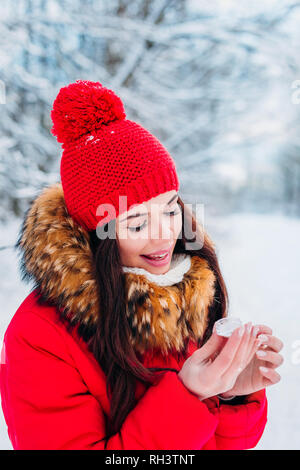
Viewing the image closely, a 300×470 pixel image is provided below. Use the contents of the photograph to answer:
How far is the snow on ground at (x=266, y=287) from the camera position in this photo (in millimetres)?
2631

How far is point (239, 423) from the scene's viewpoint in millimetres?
1094

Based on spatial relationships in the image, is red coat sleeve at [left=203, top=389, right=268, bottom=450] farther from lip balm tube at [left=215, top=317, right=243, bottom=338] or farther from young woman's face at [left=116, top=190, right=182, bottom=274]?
young woman's face at [left=116, top=190, right=182, bottom=274]

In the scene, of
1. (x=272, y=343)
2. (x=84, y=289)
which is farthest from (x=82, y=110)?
(x=272, y=343)

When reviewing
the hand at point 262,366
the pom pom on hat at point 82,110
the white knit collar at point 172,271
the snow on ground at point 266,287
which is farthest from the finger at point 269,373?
the pom pom on hat at point 82,110

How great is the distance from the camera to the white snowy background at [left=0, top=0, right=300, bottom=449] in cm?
376

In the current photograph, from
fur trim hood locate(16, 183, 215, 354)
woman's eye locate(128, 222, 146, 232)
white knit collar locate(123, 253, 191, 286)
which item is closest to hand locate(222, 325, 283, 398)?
fur trim hood locate(16, 183, 215, 354)

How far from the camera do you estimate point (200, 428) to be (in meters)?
0.86

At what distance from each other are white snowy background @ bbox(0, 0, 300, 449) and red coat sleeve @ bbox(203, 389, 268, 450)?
188 cm

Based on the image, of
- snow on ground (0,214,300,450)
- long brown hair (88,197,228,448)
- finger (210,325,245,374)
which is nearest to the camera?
finger (210,325,245,374)

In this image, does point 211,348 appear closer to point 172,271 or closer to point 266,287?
point 172,271

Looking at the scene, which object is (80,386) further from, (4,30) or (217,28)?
(217,28)

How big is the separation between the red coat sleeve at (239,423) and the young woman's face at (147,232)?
0.47 metres

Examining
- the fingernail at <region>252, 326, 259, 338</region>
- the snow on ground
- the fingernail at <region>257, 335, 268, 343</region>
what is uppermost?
the fingernail at <region>252, 326, 259, 338</region>
